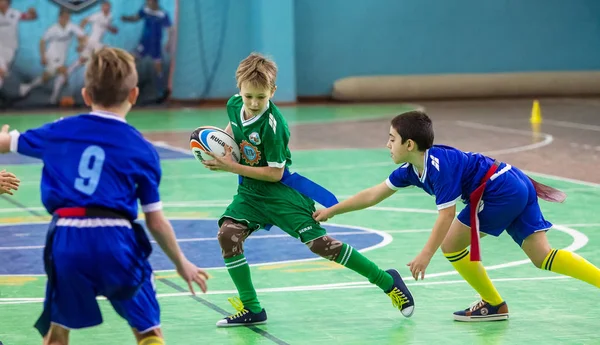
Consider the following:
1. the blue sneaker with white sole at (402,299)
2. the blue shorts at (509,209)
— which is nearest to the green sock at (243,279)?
the blue sneaker with white sole at (402,299)

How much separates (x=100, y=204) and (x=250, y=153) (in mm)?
2207

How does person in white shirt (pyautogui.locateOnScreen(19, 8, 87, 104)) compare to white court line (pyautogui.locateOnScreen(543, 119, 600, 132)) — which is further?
person in white shirt (pyautogui.locateOnScreen(19, 8, 87, 104))

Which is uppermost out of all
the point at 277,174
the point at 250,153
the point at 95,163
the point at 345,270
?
the point at 95,163

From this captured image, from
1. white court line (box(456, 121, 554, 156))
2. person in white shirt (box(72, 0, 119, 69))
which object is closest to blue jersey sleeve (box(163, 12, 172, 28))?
person in white shirt (box(72, 0, 119, 69))

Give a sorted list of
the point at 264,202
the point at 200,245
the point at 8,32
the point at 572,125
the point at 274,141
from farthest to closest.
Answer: the point at 8,32 → the point at 572,125 → the point at 200,245 → the point at 264,202 → the point at 274,141

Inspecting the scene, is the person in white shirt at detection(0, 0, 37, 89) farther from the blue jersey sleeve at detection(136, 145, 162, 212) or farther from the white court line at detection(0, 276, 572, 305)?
the blue jersey sleeve at detection(136, 145, 162, 212)

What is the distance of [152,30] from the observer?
22891 mm

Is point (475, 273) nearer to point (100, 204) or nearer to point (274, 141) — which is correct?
point (274, 141)

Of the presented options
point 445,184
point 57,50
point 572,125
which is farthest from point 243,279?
point 57,50

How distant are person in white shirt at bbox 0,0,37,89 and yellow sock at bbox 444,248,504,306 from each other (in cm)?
1758

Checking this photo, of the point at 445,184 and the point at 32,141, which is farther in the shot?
the point at 445,184

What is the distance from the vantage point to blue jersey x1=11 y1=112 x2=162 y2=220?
14.0ft

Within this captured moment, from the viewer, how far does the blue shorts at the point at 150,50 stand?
22.8m

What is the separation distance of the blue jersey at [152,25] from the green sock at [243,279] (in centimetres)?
1706
